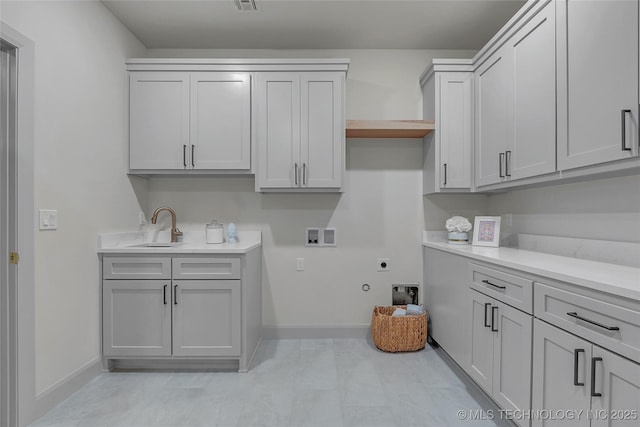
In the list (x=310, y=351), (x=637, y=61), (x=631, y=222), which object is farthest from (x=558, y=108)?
(x=310, y=351)

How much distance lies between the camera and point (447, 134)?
2.86 metres

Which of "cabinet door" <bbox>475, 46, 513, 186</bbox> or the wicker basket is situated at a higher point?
"cabinet door" <bbox>475, 46, 513, 186</bbox>

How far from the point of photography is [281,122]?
2828 millimetres

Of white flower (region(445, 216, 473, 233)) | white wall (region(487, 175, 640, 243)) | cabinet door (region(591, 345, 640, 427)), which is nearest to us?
cabinet door (region(591, 345, 640, 427))

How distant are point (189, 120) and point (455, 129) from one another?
85.8 inches

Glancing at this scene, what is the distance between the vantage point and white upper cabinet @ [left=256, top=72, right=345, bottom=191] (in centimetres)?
282

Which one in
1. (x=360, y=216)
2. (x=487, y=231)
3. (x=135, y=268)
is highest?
(x=360, y=216)

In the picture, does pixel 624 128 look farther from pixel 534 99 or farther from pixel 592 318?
pixel 592 318

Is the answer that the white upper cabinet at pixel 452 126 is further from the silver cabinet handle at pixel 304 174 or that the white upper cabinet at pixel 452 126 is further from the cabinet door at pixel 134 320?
the cabinet door at pixel 134 320

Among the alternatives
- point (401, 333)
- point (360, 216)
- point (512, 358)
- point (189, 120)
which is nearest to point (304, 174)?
point (360, 216)

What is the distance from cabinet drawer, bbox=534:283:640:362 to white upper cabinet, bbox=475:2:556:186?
2.66ft

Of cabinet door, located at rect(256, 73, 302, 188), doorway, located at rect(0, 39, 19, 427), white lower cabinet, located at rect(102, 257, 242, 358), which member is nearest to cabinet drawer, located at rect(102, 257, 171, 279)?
white lower cabinet, located at rect(102, 257, 242, 358)

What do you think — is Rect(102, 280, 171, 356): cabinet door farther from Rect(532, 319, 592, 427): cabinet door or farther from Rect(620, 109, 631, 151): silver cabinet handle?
Rect(620, 109, 631, 151): silver cabinet handle

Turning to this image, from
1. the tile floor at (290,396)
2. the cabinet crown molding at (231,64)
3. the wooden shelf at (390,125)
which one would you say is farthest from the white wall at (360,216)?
the tile floor at (290,396)
